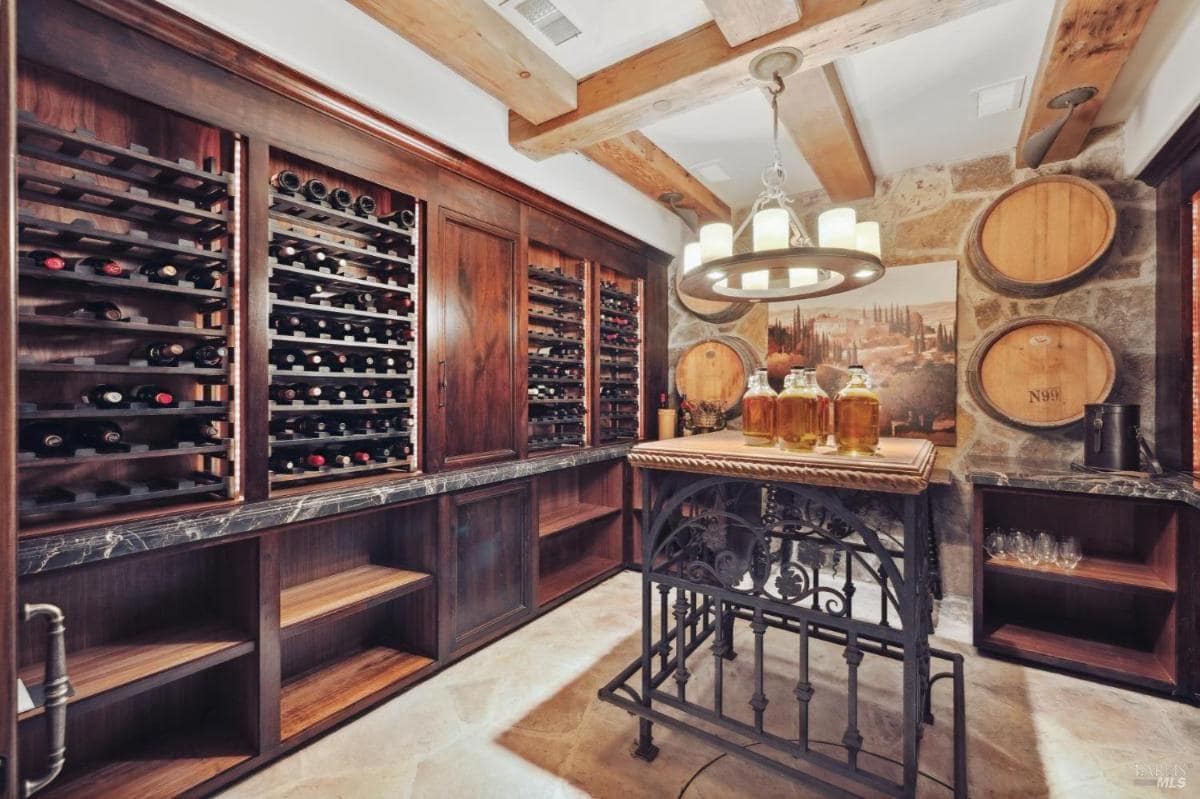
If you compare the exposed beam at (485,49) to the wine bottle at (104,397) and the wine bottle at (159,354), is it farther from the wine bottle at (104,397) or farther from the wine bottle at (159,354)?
the wine bottle at (104,397)

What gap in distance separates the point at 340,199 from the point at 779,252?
184 cm

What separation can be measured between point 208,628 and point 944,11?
3563 millimetres

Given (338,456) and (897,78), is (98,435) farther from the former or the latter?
(897,78)

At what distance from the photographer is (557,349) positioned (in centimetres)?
375

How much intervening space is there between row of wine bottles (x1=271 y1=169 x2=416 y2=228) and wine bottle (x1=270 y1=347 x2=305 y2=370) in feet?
2.10

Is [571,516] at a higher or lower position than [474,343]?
lower

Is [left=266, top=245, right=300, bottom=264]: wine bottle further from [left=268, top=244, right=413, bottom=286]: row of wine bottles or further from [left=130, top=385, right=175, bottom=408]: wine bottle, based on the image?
[left=130, top=385, right=175, bottom=408]: wine bottle

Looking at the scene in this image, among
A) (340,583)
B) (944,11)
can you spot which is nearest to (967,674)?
(944,11)

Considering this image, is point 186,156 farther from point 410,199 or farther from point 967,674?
point 967,674

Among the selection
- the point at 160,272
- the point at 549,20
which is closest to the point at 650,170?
the point at 549,20

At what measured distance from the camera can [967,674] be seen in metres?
2.67

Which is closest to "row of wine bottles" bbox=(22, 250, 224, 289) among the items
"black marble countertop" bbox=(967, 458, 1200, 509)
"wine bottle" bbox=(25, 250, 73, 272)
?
"wine bottle" bbox=(25, 250, 73, 272)

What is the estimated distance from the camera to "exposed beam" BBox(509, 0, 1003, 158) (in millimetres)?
1957

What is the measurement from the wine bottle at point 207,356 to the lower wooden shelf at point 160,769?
4.67 ft
